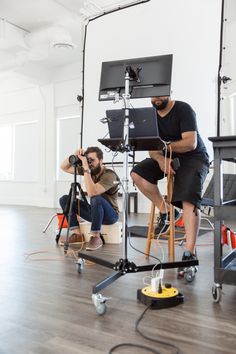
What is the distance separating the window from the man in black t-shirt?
7.25 meters

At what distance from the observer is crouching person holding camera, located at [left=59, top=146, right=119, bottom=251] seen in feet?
9.75

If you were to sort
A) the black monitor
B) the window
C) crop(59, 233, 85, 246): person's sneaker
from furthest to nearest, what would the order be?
the window → crop(59, 233, 85, 246): person's sneaker → the black monitor

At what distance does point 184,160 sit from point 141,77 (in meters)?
0.62

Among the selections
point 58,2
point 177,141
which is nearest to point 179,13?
point 177,141

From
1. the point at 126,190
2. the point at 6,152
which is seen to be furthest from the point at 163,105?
the point at 6,152

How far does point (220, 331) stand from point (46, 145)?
7120 millimetres

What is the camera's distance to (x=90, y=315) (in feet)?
5.05

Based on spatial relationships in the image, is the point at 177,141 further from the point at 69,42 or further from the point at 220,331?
the point at 69,42

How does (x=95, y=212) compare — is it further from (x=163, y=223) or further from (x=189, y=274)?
(x=189, y=274)

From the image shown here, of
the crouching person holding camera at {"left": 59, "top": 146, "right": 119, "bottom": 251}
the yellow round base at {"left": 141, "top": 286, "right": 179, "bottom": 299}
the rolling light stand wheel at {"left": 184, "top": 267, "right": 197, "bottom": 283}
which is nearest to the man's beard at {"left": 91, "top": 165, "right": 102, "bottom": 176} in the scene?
the crouching person holding camera at {"left": 59, "top": 146, "right": 119, "bottom": 251}

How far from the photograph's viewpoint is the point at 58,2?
4.78 metres

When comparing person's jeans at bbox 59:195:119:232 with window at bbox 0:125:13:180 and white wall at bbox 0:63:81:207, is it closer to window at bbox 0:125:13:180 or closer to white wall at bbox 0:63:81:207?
white wall at bbox 0:63:81:207

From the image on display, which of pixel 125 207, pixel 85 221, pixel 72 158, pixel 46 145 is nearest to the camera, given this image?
pixel 125 207

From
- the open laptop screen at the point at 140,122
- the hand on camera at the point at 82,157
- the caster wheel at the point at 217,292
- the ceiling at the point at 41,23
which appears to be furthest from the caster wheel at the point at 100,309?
the ceiling at the point at 41,23
